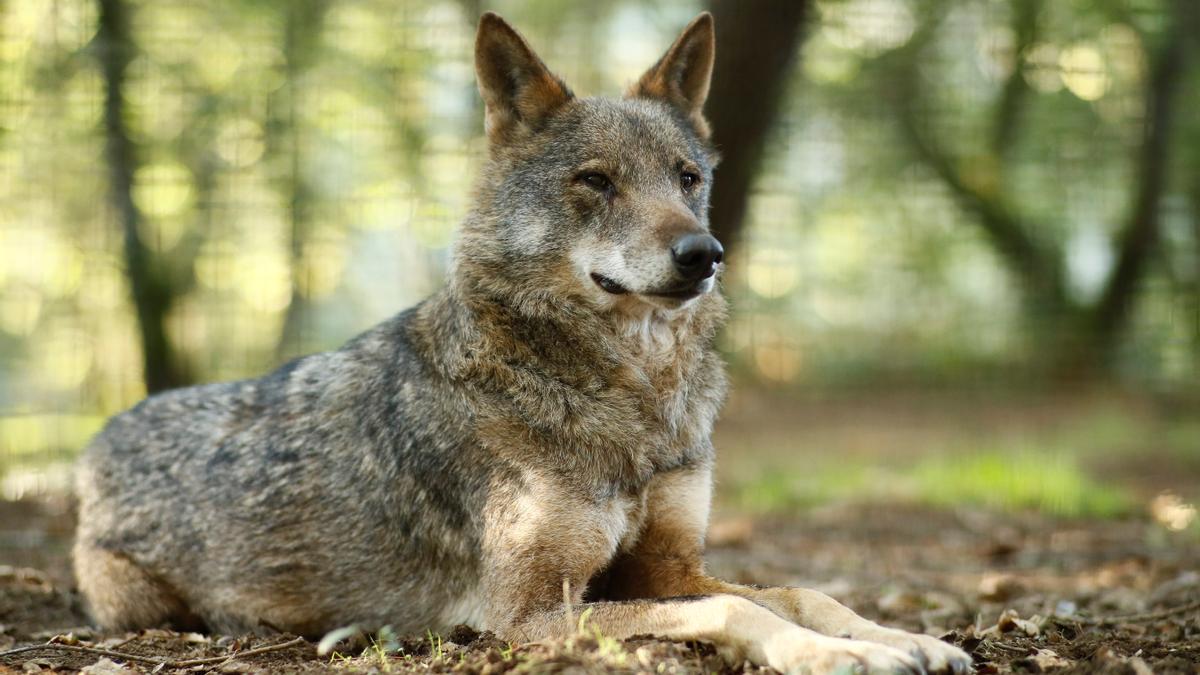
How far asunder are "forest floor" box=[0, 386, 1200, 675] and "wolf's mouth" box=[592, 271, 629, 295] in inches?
49.2

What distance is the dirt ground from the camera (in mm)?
3305

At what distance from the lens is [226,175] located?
33.1 ft

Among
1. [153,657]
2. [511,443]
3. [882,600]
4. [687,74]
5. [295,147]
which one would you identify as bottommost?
[882,600]

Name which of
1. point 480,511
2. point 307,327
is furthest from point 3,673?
point 307,327

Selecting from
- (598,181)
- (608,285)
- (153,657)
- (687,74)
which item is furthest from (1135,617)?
(153,657)

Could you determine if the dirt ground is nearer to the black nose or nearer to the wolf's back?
the wolf's back

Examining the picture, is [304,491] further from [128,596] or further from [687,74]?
[687,74]

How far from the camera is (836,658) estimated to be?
3010mm

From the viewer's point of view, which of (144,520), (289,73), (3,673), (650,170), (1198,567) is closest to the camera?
(3,673)

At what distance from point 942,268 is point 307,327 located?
7.69 metres

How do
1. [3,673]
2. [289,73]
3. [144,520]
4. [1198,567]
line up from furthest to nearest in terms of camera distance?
[289,73], [1198,567], [144,520], [3,673]

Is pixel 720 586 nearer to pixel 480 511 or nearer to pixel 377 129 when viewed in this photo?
pixel 480 511

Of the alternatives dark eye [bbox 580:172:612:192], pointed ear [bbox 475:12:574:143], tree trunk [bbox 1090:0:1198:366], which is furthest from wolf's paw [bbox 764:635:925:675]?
tree trunk [bbox 1090:0:1198:366]

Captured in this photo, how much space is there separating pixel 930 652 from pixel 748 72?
557 centimetres
